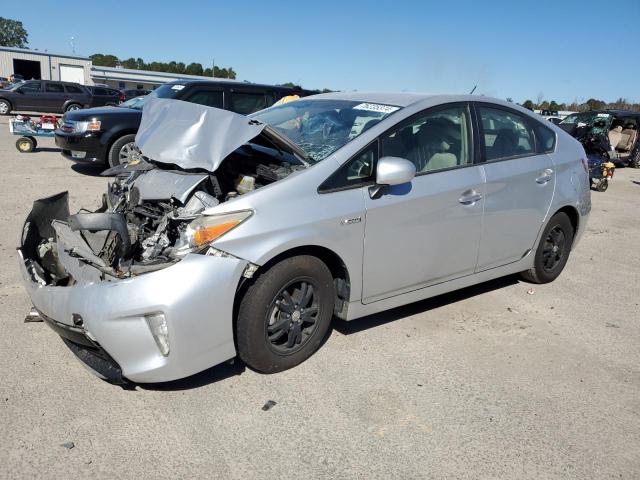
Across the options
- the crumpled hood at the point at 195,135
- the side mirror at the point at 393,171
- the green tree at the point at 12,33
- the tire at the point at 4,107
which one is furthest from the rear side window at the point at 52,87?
the green tree at the point at 12,33

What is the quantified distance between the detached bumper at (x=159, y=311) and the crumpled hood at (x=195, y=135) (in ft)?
2.81

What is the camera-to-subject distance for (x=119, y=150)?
9406 mm

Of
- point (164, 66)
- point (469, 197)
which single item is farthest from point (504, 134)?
point (164, 66)

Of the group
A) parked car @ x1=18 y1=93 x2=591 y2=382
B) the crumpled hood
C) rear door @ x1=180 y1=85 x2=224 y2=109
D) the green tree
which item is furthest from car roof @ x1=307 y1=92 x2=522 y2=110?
the green tree

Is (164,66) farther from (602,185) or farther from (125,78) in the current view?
(602,185)

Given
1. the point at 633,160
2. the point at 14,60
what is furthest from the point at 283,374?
the point at 14,60

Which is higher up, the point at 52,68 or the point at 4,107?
the point at 52,68

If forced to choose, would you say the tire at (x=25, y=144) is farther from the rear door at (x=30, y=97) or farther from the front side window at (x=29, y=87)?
the front side window at (x=29, y=87)

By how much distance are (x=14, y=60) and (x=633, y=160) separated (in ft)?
187

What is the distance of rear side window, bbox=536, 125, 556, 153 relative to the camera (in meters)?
4.77

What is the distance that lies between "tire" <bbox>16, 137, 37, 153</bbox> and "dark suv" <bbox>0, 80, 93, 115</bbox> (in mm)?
13891

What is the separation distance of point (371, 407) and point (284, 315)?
0.75 meters

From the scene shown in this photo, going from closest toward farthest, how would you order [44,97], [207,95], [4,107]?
[207,95] < [4,107] < [44,97]

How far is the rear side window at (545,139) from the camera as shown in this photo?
477 cm
